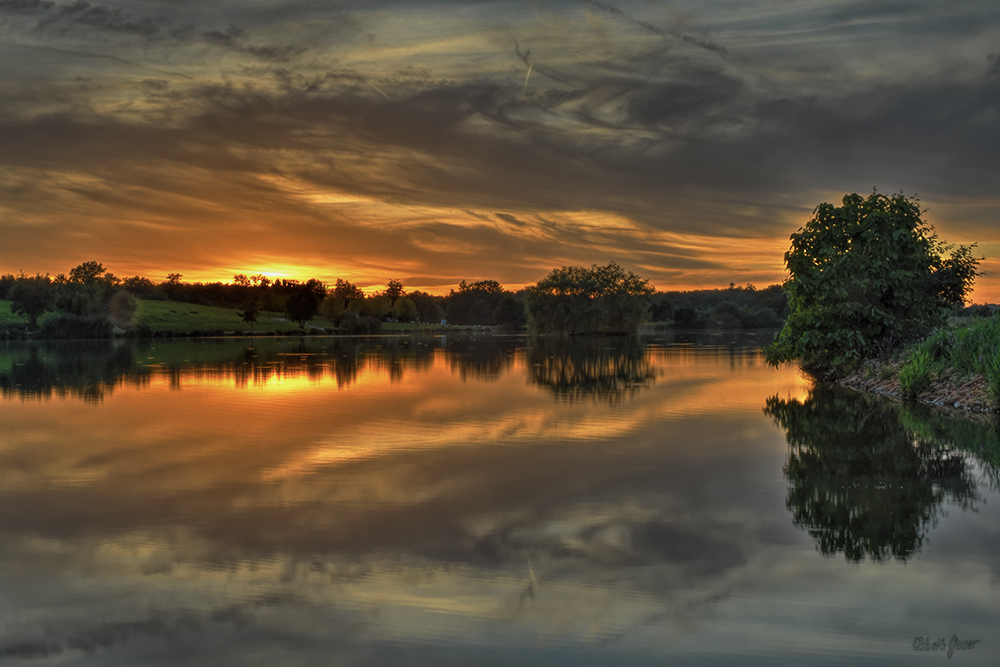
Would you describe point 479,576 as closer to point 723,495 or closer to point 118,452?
point 723,495

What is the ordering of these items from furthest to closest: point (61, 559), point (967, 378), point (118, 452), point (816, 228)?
point (816, 228)
point (967, 378)
point (118, 452)
point (61, 559)

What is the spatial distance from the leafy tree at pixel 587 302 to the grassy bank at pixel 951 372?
80.9 metres

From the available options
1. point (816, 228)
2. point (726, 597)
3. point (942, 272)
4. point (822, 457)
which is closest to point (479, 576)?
point (726, 597)

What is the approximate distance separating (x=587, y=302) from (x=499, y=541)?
324 ft

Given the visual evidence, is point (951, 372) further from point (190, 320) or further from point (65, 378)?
point (190, 320)

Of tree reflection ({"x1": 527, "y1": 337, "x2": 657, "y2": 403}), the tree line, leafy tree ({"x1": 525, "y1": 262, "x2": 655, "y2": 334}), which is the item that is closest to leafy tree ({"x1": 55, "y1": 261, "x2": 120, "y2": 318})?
the tree line

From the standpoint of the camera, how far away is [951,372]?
19.8 meters

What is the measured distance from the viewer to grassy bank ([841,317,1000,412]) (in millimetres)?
17594

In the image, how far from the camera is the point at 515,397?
21.6m

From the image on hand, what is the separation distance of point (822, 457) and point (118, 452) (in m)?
11.1

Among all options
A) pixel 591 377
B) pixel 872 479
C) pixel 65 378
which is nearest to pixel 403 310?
pixel 65 378

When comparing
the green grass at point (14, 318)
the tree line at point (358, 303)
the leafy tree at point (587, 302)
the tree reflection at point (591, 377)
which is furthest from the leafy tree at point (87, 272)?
the tree reflection at point (591, 377)

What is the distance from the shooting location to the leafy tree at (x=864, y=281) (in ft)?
80.9

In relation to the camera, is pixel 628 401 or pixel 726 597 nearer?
pixel 726 597
